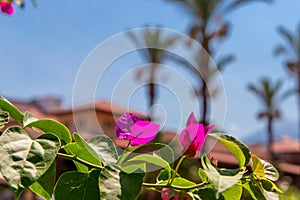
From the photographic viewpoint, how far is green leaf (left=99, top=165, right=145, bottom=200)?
377mm

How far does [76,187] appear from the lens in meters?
0.41

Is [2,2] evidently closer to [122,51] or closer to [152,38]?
[122,51]

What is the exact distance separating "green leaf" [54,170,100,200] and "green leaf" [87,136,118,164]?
0.8 inches

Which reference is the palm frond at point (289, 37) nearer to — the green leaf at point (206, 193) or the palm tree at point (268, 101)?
the palm tree at point (268, 101)

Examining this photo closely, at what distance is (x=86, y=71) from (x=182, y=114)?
0.38 ft

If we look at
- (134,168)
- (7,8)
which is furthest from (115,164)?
(7,8)

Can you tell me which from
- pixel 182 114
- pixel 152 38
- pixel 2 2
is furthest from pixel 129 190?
pixel 152 38

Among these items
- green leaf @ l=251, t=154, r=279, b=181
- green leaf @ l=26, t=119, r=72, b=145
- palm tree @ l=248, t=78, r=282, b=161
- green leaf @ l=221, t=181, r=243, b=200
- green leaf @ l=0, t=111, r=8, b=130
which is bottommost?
palm tree @ l=248, t=78, r=282, b=161

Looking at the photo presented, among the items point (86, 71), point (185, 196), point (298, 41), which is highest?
point (86, 71)

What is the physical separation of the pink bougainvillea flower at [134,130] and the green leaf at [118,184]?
68 mm

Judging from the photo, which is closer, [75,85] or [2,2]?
[75,85]

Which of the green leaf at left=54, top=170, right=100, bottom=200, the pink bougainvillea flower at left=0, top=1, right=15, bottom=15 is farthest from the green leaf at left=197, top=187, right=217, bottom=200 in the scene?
the pink bougainvillea flower at left=0, top=1, right=15, bottom=15

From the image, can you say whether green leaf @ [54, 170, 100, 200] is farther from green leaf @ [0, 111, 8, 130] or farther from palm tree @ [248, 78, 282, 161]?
palm tree @ [248, 78, 282, 161]

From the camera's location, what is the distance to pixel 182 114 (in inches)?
20.4
